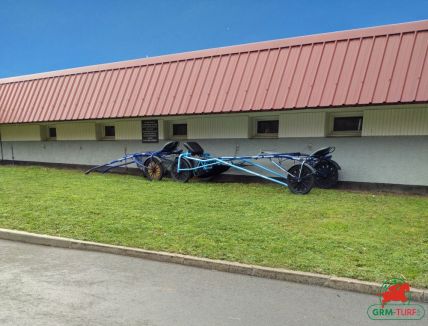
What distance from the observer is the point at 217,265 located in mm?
4395

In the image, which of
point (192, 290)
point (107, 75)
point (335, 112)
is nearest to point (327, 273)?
point (192, 290)

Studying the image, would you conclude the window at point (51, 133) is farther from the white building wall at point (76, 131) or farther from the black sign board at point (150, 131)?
the black sign board at point (150, 131)

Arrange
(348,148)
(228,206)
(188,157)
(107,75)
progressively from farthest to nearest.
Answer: (107,75) < (188,157) < (348,148) < (228,206)

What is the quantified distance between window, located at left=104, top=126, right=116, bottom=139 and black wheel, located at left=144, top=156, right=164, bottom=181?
3272 mm

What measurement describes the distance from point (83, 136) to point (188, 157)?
238 inches

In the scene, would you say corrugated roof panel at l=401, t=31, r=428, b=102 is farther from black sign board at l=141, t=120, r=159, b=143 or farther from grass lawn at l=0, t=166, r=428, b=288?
black sign board at l=141, t=120, r=159, b=143

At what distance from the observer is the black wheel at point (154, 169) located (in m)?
11.6

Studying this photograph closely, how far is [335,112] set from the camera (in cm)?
1002

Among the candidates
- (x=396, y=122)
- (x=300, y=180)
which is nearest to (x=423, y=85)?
(x=396, y=122)

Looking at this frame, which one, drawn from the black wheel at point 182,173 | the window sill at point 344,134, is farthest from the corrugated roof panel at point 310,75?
the black wheel at point 182,173

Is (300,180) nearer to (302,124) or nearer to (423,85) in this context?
(302,124)

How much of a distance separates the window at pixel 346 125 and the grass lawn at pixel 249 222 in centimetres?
190

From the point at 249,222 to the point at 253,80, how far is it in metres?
5.67

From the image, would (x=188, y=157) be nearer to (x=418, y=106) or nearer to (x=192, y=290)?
(x=418, y=106)
